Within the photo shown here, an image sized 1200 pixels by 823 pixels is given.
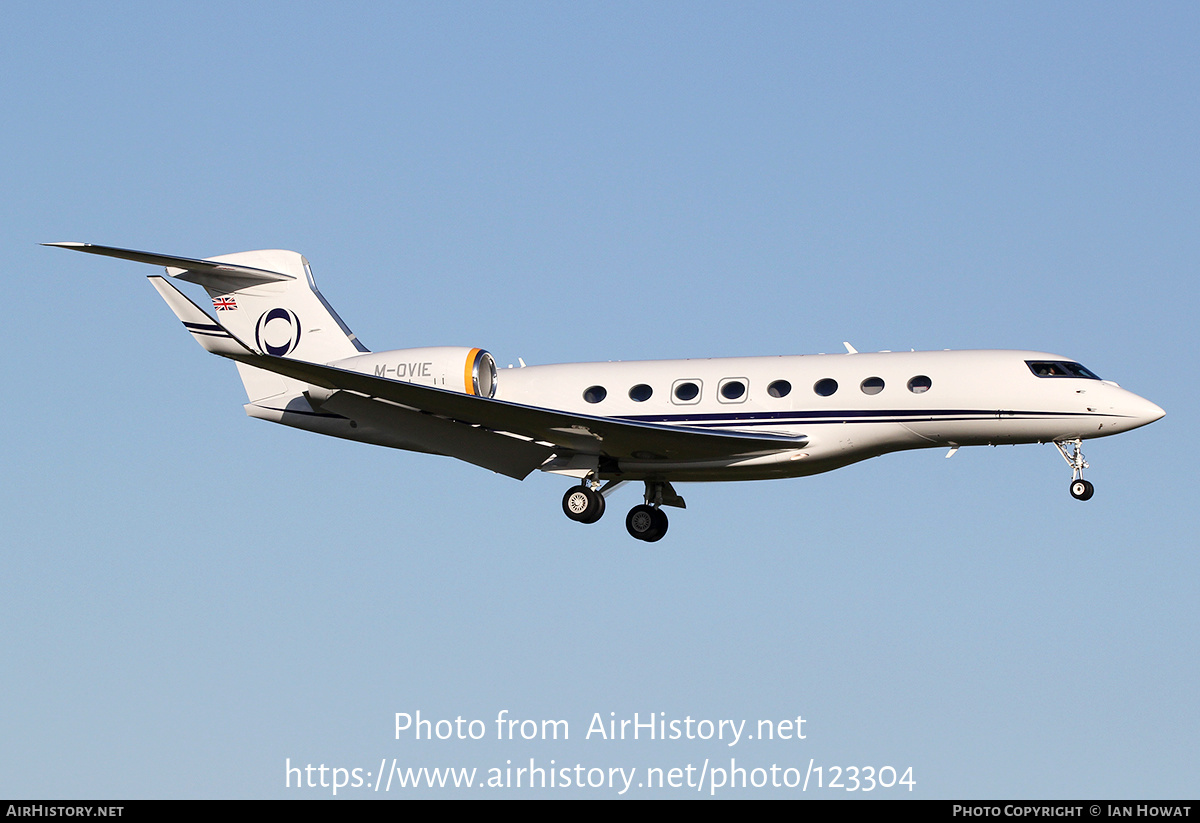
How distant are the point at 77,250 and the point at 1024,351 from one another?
14168 mm

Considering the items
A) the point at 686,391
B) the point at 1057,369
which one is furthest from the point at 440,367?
the point at 1057,369

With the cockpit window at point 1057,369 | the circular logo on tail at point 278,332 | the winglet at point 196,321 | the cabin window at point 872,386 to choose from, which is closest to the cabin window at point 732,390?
the cabin window at point 872,386

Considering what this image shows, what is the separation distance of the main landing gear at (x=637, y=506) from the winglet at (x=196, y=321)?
5.90m

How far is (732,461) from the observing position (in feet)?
74.6

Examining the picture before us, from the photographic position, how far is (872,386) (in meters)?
22.1

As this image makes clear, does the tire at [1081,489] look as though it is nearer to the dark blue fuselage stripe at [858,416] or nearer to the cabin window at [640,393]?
the dark blue fuselage stripe at [858,416]

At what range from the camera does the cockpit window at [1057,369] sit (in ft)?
72.2

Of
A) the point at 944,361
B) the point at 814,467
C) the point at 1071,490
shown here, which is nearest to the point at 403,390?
the point at 814,467

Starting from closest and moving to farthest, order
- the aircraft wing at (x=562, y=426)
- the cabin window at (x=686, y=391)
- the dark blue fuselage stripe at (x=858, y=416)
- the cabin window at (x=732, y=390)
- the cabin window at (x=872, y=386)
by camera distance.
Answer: the aircraft wing at (x=562, y=426) → the dark blue fuselage stripe at (x=858, y=416) → the cabin window at (x=872, y=386) → the cabin window at (x=732, y=390) → the cabin window at (x=686, y=391)

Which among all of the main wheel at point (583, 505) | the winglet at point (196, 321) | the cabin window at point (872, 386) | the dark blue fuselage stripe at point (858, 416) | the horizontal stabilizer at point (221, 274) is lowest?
the main wheel at point (583, 505)

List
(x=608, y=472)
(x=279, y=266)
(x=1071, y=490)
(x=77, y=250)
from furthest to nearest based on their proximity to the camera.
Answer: (x=279, y=266), (x=608, y=472), (x=1071, y=490), (x=77, y=250)

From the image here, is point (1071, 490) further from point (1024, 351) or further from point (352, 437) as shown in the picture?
point (352, 437)


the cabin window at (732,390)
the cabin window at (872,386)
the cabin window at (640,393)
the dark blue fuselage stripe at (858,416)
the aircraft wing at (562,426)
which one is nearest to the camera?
the aircraft wing at (562,426)

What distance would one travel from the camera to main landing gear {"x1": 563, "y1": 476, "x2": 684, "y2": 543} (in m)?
23.5
